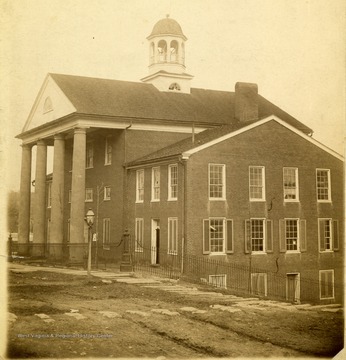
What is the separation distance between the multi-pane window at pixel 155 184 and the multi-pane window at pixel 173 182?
71cm

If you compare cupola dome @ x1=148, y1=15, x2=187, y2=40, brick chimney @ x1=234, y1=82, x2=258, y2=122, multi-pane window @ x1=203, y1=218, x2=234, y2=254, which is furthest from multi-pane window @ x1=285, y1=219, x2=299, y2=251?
cupola dome @ x1=148, y1=15, x2=187, y2=40

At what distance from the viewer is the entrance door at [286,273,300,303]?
16.0 metres

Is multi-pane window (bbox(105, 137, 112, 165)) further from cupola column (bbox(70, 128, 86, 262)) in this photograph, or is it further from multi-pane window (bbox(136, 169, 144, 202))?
cupola column (bbox(70, 128, 86, 262))

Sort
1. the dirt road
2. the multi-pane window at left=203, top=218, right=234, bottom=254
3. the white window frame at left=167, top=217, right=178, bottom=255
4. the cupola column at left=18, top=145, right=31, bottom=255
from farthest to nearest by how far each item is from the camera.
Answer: the white window frame at left=167, top=217, right=178, bottom=255
the multi-pane window at left=203, top=218, right=234, bottom=254
the cupola column at left=18, top=145, right=31, bottom=255
the dirt road

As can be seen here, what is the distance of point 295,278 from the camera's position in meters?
16.5

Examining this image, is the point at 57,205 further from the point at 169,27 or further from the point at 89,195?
the point at 169,27

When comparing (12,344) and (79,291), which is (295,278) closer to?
(79,291)

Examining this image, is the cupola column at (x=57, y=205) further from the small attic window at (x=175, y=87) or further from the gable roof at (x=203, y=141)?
the small attic window at (x=175, y=87)

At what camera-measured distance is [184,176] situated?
17391mm

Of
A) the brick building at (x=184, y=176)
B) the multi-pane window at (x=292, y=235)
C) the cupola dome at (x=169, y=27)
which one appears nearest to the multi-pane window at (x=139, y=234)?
the brick building at (x=184, y=176)

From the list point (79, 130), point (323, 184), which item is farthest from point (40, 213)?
point (323, 184)

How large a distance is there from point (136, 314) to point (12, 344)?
227 cm

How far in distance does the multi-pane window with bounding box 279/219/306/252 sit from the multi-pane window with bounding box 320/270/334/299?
102 centimetres

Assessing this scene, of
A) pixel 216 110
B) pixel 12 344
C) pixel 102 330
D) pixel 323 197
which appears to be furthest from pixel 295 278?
pixel 12 344
